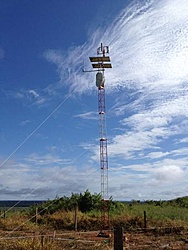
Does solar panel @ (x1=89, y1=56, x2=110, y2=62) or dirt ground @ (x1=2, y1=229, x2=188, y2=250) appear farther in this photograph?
solar panel @ (x1=89, y1=56, x2=110, y2=62)

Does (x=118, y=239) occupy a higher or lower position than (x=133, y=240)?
higher

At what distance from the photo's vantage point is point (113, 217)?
23469 mm

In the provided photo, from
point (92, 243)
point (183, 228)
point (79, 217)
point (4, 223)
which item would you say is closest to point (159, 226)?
point (183, 228)

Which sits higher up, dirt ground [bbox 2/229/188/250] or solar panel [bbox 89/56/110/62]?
solar panel [bbox 89/56/110/62]

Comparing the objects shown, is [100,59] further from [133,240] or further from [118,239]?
[118,239]

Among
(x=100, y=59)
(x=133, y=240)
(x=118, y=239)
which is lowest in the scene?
(x=133, y=240)

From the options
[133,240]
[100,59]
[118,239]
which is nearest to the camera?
[118,239]

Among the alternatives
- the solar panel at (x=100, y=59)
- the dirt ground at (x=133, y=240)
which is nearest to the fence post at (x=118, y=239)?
the dirt ground at (x=133, y=240)

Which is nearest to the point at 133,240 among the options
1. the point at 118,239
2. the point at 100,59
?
the point at 118,239

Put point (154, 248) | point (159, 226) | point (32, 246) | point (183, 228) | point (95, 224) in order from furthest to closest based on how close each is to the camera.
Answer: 1. point (95, 224)
2. point (159, 226)
3. point (183, 228)
4. point (154, 248)
5. point (32, 246)

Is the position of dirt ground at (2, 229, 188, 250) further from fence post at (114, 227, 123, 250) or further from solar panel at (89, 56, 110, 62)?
solar panel at (89, 56, 110, 62)

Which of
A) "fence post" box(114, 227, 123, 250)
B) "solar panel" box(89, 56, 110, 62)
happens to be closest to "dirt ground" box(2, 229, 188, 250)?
"fence post" box(114, 227, 123, 250)

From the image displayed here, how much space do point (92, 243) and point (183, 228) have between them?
7150 millimetres

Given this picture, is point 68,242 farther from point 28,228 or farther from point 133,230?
point 28,228
